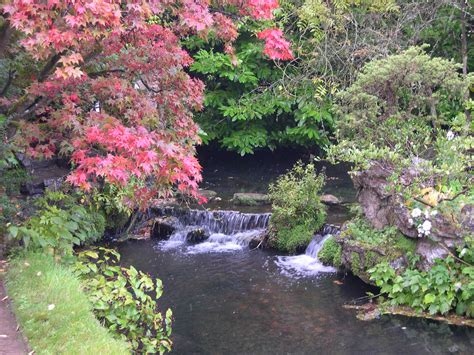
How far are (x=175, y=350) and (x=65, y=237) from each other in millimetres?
2062

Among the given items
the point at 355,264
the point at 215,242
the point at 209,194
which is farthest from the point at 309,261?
the point at 209,194

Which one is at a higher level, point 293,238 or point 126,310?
point 126,310

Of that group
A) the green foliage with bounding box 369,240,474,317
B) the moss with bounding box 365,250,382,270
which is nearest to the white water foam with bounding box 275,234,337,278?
the moss with bounding box 365,250,382,270

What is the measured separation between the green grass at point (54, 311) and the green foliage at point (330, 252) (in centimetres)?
538

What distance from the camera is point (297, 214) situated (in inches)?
421

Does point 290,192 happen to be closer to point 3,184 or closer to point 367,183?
point 367,183

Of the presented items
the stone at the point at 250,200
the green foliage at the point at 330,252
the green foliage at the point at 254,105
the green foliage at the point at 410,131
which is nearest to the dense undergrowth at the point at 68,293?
the green foliage at the point at 410,131

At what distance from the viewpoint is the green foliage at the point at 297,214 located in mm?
10477

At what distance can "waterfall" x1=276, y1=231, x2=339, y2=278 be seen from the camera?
31.0 feet

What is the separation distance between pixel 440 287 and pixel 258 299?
263 cm

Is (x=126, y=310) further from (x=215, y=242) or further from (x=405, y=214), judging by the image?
(x=215, y=242)

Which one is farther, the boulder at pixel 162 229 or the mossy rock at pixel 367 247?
the boulder at pixel 162 229

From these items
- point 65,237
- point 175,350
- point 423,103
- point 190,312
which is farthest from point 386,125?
point 65,237

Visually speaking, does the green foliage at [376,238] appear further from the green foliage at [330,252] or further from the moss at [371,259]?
the green foliage at [330,252]
